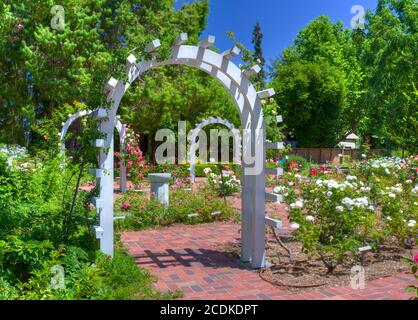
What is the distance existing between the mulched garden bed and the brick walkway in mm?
131

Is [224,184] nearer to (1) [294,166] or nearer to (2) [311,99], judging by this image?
(1) [294,166]

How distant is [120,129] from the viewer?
36.7 feet

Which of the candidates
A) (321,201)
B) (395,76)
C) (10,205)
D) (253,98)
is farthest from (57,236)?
(395,76)

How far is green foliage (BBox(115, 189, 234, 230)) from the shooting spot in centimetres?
709

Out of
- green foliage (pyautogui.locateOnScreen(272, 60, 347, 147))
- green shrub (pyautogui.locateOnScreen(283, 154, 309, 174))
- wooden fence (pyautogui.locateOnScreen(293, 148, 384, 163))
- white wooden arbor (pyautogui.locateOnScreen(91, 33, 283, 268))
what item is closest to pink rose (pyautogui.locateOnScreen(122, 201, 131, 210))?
white wooden arbor (pyautogui.locateOnScreen(91, 33, 283, 268))

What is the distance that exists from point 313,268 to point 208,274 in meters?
1.23

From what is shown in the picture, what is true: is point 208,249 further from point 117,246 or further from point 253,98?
point 253,98

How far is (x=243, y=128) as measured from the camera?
5023 millimetres

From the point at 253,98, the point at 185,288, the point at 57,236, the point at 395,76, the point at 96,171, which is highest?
the point at 395,76

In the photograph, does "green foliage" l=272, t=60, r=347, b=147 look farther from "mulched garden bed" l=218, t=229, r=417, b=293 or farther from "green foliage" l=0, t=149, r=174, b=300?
"green foliage" l=0, t=149, r=174, b=300

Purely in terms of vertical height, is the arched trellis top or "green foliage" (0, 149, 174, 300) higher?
the arched trellis top

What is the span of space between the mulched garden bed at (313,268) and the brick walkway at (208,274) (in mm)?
131
